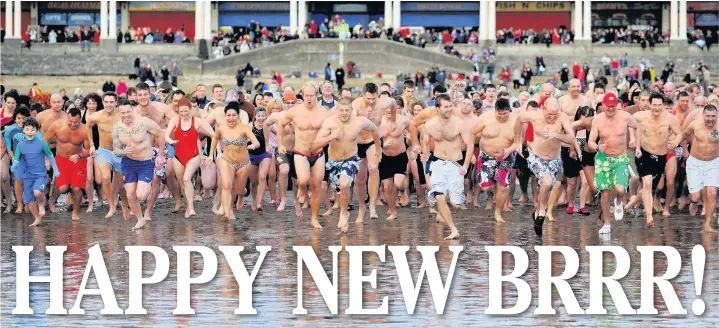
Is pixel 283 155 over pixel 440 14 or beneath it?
beneath

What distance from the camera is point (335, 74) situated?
187 feet

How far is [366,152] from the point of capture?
21.0 meters

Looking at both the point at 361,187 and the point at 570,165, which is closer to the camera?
the point at 361,187

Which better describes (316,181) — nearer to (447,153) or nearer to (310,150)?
(310,150)

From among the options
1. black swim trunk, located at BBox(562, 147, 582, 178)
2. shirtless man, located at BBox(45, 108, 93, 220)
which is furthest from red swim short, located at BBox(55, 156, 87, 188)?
black swim trunk, located at BBox(562, 147, 582, 178)

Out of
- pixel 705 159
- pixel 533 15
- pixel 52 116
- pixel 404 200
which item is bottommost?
pixel 404 200

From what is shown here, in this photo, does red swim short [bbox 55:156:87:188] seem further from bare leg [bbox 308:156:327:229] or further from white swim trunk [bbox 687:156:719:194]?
white swim trunk [bbox 687:156:719:194]

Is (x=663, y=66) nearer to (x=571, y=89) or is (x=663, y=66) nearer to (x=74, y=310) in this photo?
(x=571, y=89)

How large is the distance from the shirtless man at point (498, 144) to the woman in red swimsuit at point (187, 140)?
3.46 m

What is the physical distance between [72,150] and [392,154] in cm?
410

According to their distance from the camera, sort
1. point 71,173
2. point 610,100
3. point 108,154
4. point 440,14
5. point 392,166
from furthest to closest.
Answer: point 440,14
point 71,173
point 392,166
point 108,154
point 610,100

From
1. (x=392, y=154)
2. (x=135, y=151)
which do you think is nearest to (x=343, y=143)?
(x=392, y=154)

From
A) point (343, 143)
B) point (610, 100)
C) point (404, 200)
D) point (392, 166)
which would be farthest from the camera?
point (404, 200)

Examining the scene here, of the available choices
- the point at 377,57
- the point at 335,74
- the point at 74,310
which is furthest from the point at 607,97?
the point at 377,57
